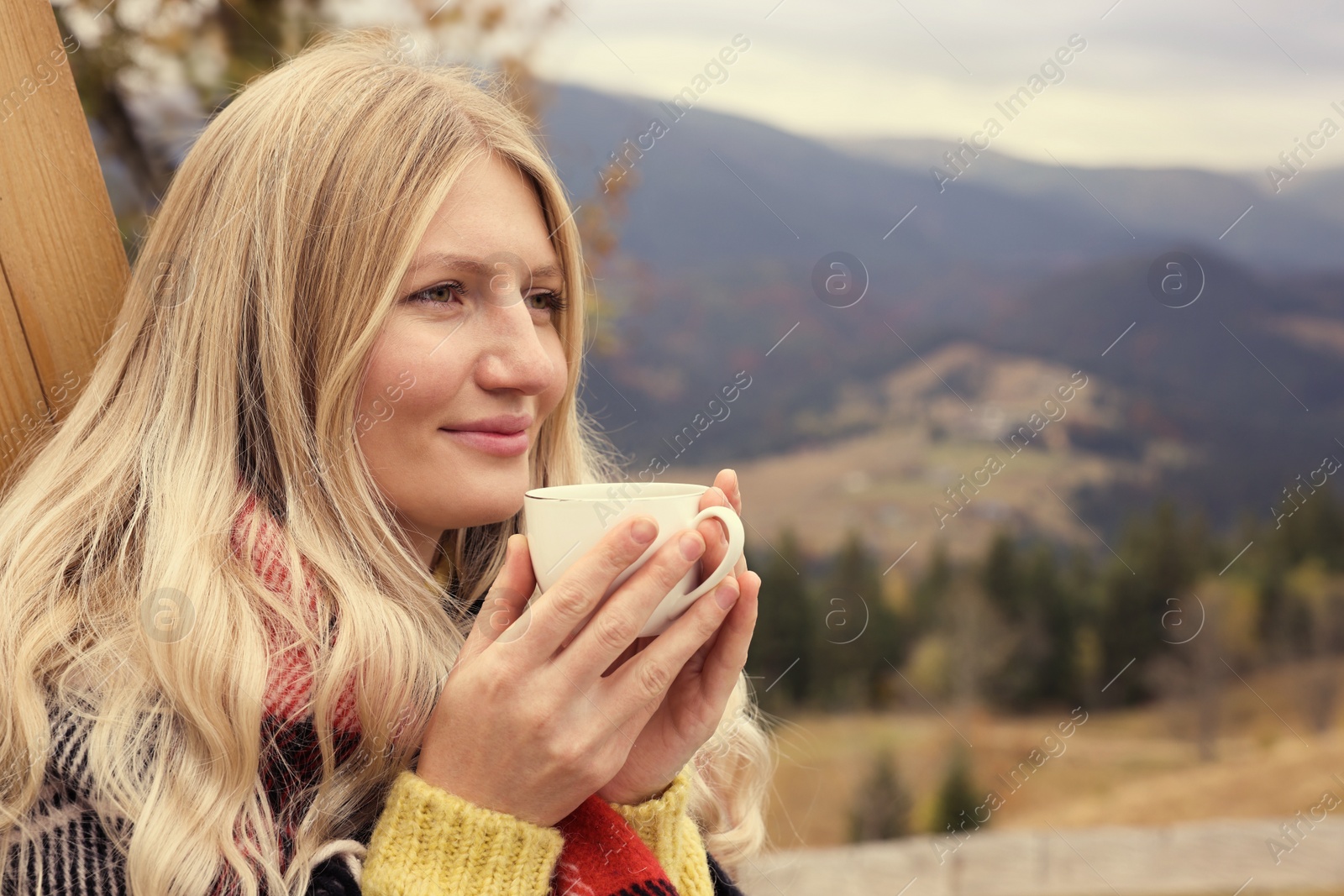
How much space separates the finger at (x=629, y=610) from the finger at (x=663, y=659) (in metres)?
0.06

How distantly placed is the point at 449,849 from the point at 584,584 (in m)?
0.42

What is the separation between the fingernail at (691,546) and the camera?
52.2 inches

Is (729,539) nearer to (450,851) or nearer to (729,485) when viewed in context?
(729,485)

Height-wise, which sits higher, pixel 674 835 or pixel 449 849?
pixel 449 849

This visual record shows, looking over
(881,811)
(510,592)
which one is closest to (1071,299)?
(881,811)


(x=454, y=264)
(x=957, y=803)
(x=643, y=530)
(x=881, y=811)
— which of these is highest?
(x=454, y=264)

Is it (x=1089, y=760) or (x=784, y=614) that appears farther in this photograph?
(x=1089, y=760)

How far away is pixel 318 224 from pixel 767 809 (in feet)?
5.26

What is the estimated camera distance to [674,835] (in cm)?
161

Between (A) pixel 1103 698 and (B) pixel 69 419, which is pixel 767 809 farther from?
(A) pixel 1103 698

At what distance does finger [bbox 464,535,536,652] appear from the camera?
1.46 metres

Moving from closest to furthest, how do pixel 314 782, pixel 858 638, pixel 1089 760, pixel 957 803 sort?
pixel 314 782
pixel 957 803
pixel 1089 760
pixel 858 638

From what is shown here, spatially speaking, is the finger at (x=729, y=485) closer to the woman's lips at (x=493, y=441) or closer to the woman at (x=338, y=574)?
the woman at (x=338, y=574)

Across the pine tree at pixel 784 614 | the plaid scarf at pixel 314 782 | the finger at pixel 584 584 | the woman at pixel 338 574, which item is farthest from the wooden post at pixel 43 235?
the pine tree at pixel 784 614
